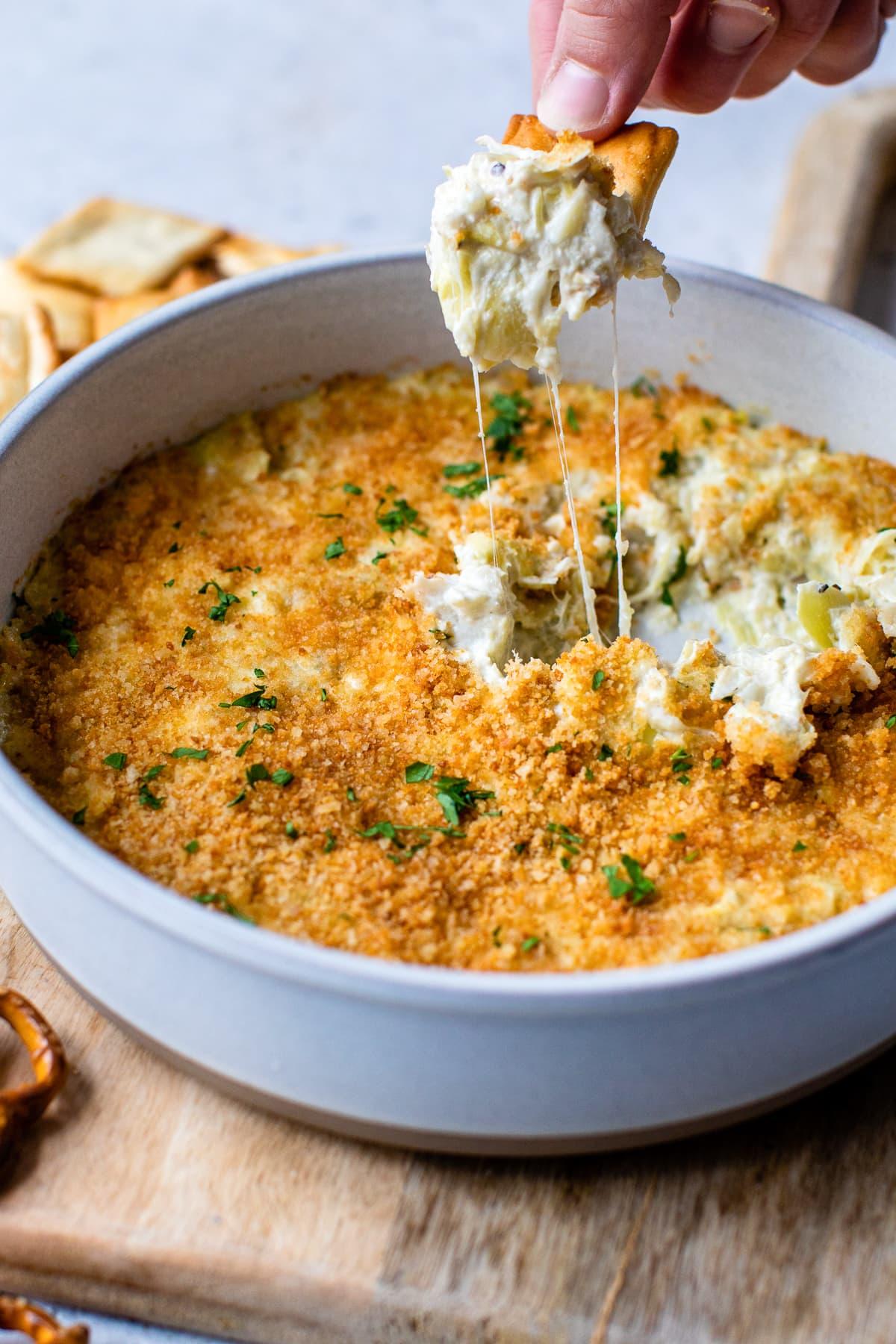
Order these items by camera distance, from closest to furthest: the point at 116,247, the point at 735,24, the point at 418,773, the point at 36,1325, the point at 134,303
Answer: the point at 36,1325 < the point at 418,773 < the point at 735,24 < the point at 134,303 < the point at 116,247

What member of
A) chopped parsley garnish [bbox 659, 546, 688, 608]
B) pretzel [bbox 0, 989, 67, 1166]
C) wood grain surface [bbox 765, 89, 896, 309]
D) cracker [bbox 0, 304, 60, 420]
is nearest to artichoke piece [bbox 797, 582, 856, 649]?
chopped parsley garnish [bbox 659, 546, 688, 608]

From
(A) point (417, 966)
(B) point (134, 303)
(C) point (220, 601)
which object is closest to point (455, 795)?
(A) point (417, 966)

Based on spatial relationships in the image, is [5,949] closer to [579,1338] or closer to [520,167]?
[579,1338]

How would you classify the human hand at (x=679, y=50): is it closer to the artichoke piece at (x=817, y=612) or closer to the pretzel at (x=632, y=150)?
the pretzel at (x=632, y=150)

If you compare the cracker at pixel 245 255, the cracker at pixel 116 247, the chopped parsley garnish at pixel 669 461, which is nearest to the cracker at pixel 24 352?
the cracker at pixel 116 247

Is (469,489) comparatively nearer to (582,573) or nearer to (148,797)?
(582,573)
